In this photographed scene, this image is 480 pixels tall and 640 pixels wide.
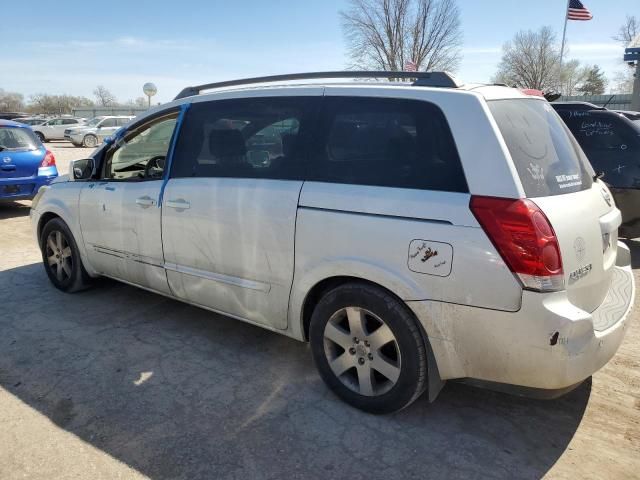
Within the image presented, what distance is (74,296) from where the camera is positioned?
15.9 feet

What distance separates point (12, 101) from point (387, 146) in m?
96.4

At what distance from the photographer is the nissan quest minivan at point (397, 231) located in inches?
93.5

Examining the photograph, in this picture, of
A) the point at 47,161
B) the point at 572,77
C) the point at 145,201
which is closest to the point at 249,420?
the point at 145,201

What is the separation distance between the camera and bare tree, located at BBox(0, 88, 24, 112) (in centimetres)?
7819

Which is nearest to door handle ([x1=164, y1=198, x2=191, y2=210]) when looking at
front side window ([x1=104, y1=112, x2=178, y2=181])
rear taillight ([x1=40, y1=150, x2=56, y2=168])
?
front side window ([x1=104, y1=112, x2=178, y2=181])

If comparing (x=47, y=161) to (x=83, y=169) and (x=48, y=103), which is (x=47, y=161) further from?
(x=48, y=103)

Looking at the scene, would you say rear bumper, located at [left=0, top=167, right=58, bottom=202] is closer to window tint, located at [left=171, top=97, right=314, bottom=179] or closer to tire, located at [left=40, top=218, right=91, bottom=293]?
tire, located at [left=40, top=218, right=91, bottom=293]

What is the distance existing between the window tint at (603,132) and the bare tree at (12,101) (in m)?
86.4

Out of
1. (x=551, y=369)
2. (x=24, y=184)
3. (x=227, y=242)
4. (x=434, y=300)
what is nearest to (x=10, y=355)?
(x=227, y=242)

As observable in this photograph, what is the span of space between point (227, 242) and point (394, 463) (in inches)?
66.4

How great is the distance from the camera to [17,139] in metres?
8.95

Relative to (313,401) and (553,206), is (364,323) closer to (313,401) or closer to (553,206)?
(313,401)

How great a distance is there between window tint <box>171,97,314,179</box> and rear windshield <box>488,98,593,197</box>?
118 cm

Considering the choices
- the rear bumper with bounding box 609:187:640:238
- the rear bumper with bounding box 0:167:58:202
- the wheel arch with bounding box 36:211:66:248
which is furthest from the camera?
the rear bumper with bounding box 0:167:58:202
